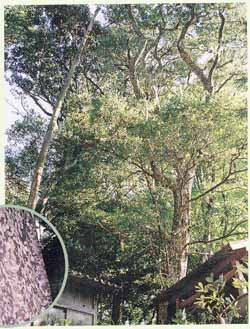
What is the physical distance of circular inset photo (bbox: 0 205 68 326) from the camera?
3637 millimetres

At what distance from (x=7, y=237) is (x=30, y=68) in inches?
46.8

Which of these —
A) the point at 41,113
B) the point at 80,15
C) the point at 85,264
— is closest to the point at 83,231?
the point at 85,264

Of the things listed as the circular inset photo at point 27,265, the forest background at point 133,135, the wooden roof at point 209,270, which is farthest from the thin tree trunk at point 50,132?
the wooden roof at point 209,270

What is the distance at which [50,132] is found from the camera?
13.2ft

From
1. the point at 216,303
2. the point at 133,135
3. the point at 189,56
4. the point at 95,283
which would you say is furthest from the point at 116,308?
the point at 189,56

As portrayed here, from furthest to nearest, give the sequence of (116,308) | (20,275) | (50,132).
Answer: (50,132) < (116,308) < (20,275)

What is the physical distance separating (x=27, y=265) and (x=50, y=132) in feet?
2.98

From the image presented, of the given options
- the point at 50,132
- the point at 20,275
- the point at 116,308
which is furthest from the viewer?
Answer: the point at 50,132

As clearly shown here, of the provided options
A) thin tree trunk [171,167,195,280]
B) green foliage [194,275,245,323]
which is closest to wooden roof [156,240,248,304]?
green foliage [194,275,245,323]

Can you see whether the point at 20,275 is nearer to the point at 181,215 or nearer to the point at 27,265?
the point at 27,265

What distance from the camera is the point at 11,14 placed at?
4016 millimetres

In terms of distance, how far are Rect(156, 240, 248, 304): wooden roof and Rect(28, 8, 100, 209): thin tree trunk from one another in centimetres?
105

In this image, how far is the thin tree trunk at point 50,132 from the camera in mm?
3906

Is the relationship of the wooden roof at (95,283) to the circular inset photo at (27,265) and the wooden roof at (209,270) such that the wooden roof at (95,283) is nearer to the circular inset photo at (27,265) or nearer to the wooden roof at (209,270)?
the circular inset photo at (27,265)
